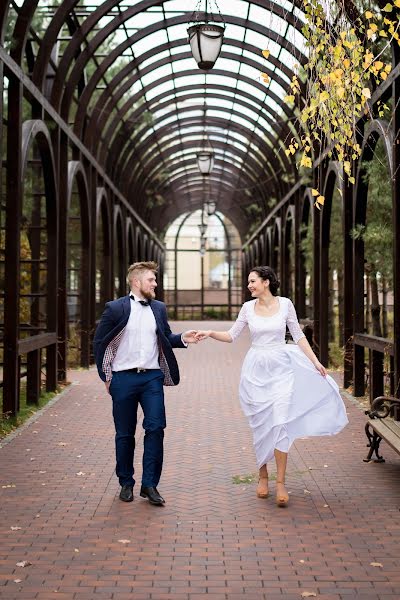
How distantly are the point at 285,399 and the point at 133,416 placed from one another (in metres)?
1.10

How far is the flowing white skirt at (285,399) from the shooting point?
6133mm

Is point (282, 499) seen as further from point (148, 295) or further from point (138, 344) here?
point (148, 295)

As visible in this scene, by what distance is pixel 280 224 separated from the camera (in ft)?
81.4

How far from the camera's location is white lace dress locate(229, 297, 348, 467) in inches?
242

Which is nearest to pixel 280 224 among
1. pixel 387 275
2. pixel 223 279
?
pixel 387 275

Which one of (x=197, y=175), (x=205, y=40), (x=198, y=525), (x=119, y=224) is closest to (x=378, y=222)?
(x=205, y=40)

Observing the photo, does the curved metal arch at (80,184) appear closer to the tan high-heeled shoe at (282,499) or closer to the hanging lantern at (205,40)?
the hanging lantern at (205,40)

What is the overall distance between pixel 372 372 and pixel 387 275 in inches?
143

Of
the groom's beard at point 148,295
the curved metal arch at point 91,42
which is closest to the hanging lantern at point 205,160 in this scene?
the curved metal arch at point 91,42

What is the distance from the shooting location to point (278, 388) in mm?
6176

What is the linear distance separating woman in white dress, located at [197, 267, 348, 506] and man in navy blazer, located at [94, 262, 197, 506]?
0.66 m

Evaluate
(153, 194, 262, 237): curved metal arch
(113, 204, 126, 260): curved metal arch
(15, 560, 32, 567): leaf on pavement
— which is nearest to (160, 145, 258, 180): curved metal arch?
(113, 204, 126, 260): curved metal arch

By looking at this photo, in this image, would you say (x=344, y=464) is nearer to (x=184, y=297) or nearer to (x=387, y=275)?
(x=387, y=275)

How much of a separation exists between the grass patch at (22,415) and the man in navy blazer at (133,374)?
3034mm
